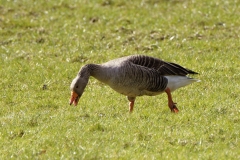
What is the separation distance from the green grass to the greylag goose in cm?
47

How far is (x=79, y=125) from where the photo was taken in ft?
38.8

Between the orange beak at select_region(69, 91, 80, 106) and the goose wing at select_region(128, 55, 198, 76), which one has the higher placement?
the goose wing at select_region(128, 55, 198, 76)

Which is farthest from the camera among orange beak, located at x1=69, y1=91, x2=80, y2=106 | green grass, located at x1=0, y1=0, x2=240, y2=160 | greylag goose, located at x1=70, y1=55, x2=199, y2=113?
orange beak, located at x1=69, y1=91, x2=80, y2=106

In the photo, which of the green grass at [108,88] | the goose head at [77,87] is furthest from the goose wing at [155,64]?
the goose head at [77,87]

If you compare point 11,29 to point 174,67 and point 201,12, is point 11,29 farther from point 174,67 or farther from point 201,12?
point 174,67

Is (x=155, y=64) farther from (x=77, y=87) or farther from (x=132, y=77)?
(x=77, y=87)

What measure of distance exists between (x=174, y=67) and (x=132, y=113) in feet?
4.53

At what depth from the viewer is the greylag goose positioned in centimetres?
1237

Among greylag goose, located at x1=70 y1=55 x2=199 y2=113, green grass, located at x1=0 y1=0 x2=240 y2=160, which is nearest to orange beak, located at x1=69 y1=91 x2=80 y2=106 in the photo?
greylag goose, located at x1=70 y1=55 x2=199 y2=113

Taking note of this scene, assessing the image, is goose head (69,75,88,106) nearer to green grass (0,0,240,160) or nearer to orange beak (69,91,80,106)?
orange beak (69,91,80,106)

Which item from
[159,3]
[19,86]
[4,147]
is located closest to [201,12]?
[159,3]

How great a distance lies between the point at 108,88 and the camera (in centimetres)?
1545

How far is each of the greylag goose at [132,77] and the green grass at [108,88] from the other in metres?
0.47

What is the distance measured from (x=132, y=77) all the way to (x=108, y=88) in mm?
3110
